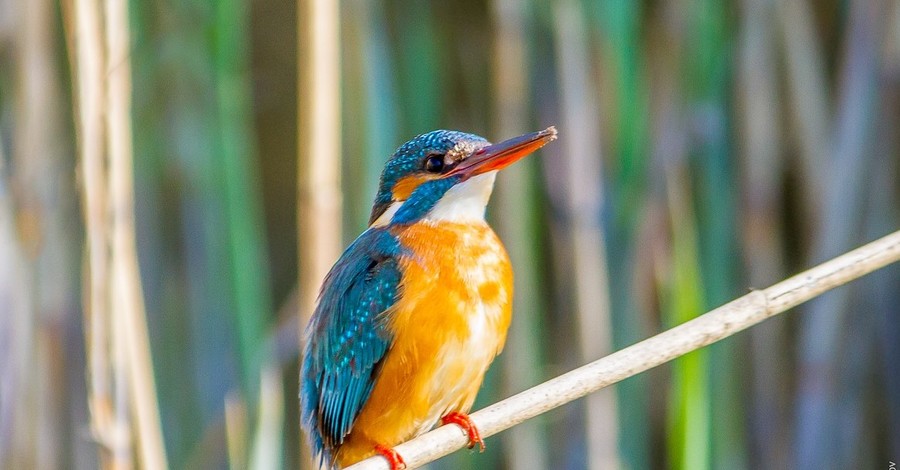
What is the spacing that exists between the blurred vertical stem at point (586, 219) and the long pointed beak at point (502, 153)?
522 millimetres

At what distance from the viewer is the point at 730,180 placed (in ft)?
8.36

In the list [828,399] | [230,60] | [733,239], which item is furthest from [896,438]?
[230,60]

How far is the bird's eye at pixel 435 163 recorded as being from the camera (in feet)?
6.79

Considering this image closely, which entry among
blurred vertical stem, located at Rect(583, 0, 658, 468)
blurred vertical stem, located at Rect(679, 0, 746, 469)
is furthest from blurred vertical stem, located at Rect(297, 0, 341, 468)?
blurred vertical stem, located at Rect(679, 0, 746, 469)

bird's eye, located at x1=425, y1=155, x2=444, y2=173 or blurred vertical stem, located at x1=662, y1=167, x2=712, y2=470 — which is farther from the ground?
bird's eye, located at x1=425, y1=155, x2=444, y2=173

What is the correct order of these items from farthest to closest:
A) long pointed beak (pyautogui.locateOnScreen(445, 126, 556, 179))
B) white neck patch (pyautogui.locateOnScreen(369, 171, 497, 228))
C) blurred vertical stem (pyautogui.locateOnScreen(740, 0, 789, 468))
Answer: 1. blurred vertical stem (pyautogui.locateOnScreen(740, 0, 789, 468))
2. white neck patch (pyautogui.locateOnScreen(369, 171, 497, 228))
3. long pointed beak (pyautogui.locateOnScreen(445, 126, 556, 179))

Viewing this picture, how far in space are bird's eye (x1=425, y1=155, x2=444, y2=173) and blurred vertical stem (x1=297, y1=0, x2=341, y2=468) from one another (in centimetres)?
19

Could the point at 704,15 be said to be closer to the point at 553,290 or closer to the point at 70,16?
the point at 553,290

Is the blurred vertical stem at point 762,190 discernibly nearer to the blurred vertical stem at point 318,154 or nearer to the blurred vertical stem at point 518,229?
the blurred vertical stem at point 518,229

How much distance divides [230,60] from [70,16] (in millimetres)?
330

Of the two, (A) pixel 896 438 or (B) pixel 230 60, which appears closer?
(B) pixel 230 60

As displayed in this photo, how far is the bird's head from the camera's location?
2.02 metres

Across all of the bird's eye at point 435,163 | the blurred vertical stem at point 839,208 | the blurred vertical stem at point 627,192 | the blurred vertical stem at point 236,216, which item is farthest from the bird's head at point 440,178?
the blurred vertical stem at point 839,208

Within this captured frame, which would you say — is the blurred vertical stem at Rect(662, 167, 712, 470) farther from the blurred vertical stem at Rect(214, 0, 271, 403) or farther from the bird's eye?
the blurred vertical stem at Rect(214, 0, 271, 403)
